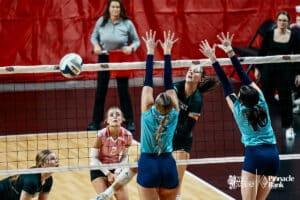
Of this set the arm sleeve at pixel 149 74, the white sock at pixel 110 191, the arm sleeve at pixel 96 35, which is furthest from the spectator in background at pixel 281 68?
the arm sleeve at pixel 149 74

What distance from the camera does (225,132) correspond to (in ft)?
44.1

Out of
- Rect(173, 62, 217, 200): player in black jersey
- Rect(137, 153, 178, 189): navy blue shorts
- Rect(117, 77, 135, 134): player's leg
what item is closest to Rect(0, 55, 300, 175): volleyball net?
Rect(173, 62, 217, 200): player in black jersey

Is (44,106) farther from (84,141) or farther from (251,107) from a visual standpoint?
(251,107)

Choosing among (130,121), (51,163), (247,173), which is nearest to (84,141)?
(130,121)

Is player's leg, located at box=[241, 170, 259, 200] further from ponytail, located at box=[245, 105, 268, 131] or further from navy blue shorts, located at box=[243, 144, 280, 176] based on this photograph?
ponytail, located at box=[245, 105, 268, 131]

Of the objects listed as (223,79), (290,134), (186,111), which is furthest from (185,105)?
(290,134)

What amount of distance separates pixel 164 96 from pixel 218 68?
828 mm

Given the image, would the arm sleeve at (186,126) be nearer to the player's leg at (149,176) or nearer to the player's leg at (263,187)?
the player's leg at (263,187)

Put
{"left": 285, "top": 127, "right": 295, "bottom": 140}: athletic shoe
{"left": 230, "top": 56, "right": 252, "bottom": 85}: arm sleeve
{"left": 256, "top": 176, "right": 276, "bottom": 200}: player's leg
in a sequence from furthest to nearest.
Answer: {"left": 285, "top": 127, "right": 295, "bottom": 140}: athletic shoe → {"left": 230, "top": 56, "right": 252, "bottom": 85}: arm sleeve → {"left": 256, "top": 176, "right": 276, "bottom": 200}: player's leg

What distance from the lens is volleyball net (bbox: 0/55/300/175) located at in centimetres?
1151

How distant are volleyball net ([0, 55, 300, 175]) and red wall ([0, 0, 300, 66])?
21.0 inches

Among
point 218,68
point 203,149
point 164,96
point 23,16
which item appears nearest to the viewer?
point 164,96

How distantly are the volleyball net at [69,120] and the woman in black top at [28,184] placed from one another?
349mm

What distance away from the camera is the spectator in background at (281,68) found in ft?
41.4
